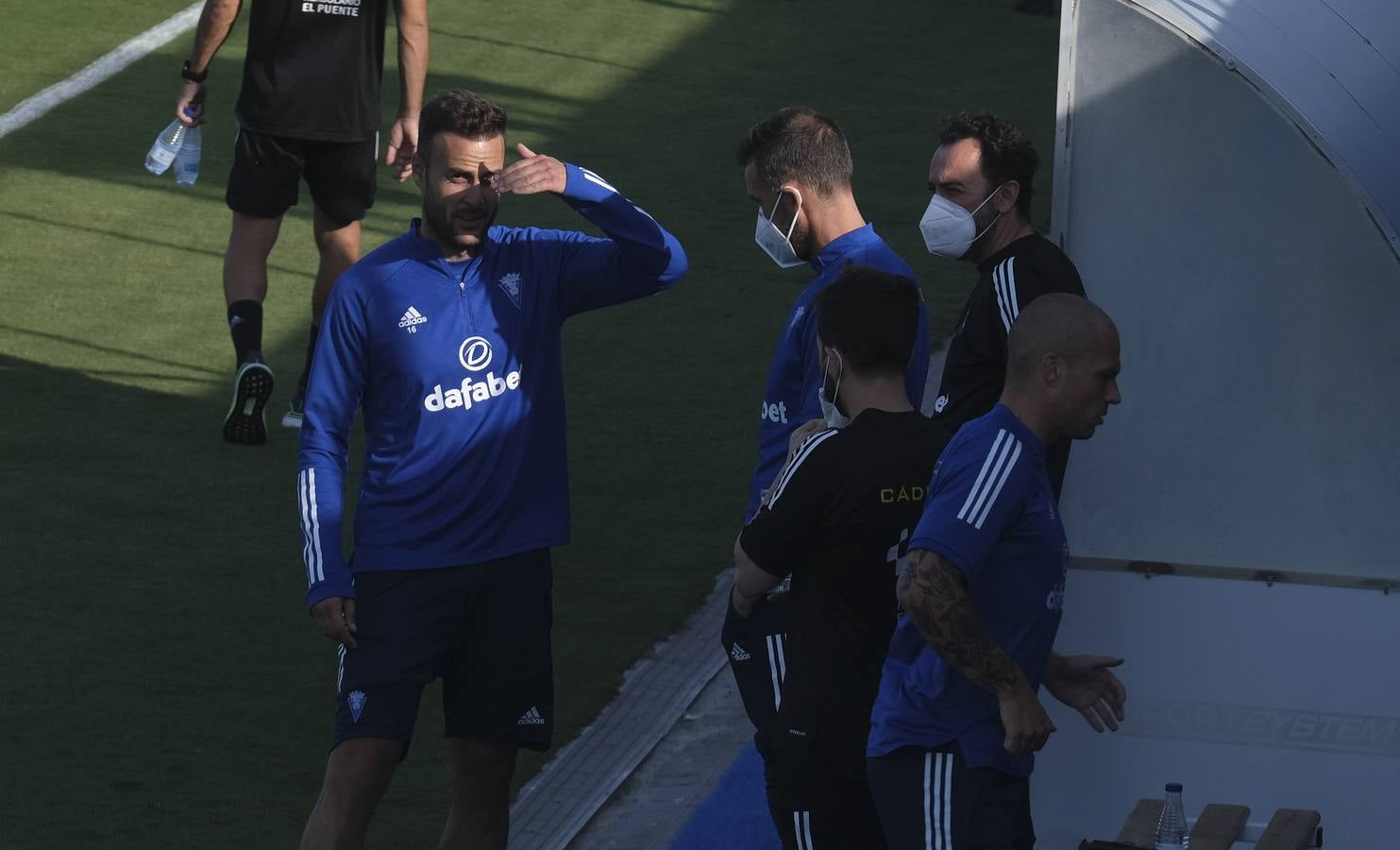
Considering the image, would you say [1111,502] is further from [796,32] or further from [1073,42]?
[796,32]

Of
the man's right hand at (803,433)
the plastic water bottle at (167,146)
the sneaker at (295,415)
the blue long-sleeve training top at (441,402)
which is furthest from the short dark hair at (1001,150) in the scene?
the plastic water bottle at (167,146)

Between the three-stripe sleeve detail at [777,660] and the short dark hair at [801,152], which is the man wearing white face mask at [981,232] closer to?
the short dark hair at [801,152]

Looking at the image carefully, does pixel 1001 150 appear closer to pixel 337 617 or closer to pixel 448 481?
pixel 448 481

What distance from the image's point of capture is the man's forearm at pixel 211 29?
28.3ft

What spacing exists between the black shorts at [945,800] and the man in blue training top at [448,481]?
4.22ft

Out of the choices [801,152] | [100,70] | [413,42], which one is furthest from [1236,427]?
[100,70]

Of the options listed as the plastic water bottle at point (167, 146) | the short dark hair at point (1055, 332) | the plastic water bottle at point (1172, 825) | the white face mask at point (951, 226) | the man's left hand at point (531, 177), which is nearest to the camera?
the short dark hair at point (1055, 332)

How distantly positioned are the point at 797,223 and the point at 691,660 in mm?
2257

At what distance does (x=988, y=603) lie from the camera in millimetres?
4125

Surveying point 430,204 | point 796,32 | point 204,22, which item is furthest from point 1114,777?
point 796,32

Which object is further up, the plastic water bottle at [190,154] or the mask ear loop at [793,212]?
the mask ear loop at [793,212]

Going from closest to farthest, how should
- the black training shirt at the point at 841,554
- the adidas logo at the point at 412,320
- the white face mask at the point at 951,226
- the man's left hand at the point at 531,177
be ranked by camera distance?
the black training shirt at the point at 841,554
the man's left hand at the point at 531,177
the adidas logo at the point at 412,320
the white face mask at the point at 951,226

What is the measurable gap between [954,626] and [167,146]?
5.73m

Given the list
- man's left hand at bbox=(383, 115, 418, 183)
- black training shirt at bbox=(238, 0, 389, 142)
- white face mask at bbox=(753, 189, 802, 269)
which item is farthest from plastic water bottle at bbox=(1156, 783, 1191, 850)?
black training shirt at bbox=(238, 0, 389, 142)
